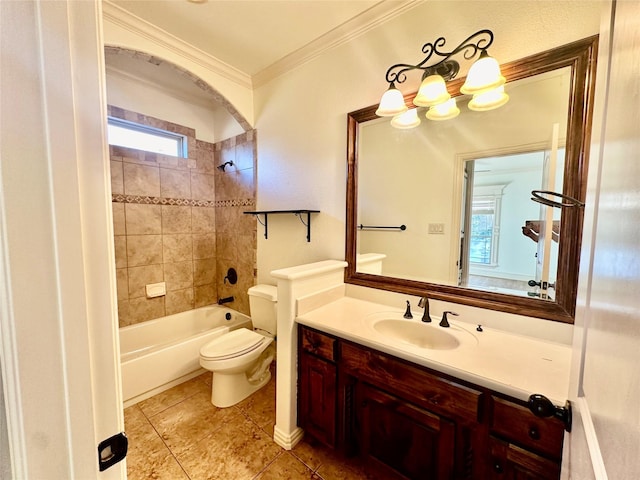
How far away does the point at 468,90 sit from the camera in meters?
1.20

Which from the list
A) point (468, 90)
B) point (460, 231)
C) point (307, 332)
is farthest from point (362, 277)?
point (468, 90)

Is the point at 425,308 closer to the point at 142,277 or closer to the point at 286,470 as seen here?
the point at 286,470

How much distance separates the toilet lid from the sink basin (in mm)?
1034

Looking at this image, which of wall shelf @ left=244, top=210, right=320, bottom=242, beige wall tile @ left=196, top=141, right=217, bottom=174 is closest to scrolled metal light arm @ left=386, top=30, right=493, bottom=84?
wall shelf @ left=244, top=210, right=320, bottom=242

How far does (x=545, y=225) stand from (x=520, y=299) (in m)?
0.36

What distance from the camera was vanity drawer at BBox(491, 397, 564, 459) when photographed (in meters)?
0.83

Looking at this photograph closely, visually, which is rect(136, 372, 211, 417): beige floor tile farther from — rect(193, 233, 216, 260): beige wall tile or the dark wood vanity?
rect(193, 233, 216, 260): beige wall tile

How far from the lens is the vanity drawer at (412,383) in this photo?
98 cm

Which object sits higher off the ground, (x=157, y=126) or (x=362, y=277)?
(x=157, y=126)

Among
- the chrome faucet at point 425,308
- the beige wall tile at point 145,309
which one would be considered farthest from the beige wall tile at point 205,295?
the chrome faucet at point 425,308

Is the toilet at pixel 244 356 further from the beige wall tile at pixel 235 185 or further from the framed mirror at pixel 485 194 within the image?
the beige wall tile at pixel 235 185

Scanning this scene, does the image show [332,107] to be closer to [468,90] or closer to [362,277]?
[468,90]

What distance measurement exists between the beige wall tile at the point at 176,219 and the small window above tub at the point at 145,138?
563mm

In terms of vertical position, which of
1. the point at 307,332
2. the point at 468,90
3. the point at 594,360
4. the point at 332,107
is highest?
the point at 332,107
